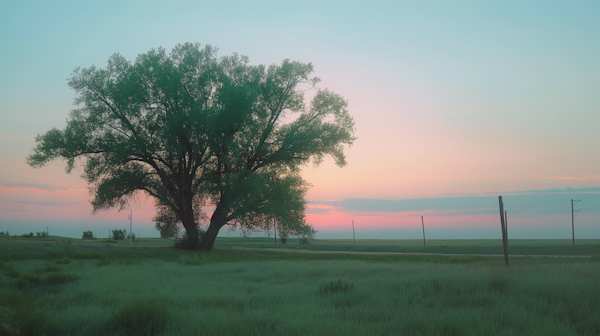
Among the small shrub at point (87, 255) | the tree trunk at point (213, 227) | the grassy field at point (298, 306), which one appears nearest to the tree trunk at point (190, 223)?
the tree trunk at point (213, 227)

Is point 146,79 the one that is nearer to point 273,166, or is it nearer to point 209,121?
point 209,121

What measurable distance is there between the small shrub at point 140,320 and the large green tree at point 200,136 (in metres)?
16.3

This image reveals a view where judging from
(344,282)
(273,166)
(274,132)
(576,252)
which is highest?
(274,132)

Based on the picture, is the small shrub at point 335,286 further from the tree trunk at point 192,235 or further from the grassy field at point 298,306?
the tree trunk at point 192,235

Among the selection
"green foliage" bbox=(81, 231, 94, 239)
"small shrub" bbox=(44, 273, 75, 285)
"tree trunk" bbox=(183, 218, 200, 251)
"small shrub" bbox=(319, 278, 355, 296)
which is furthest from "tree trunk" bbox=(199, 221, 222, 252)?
"green foliage" bbox=(81, 231, 94, 239)

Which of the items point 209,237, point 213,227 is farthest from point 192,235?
point 213,227

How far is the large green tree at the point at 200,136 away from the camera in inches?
883

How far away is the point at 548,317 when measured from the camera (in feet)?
19.1

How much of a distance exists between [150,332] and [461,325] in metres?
4.76

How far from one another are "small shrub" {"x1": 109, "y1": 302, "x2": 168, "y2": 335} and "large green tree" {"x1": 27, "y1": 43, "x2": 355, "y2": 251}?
641 inches

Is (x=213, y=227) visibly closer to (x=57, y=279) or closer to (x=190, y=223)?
(x=190, y=223)

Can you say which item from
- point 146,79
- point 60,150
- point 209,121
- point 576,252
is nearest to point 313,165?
point 209,121

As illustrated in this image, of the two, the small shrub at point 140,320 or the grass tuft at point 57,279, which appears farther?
the grass tuft at point 57,279

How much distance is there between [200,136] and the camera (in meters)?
22.6
